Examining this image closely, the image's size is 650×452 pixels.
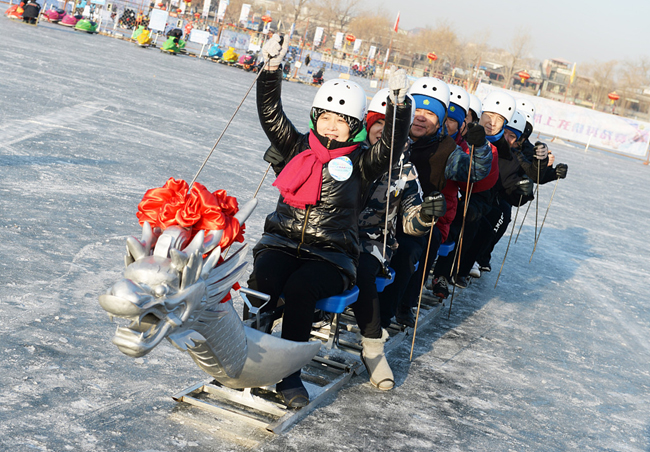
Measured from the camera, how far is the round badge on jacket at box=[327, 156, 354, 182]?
3883 mm

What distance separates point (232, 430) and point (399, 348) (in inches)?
79.1

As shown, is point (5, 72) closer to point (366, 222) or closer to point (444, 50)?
point (366, 222)

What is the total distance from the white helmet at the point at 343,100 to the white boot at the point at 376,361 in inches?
53.4

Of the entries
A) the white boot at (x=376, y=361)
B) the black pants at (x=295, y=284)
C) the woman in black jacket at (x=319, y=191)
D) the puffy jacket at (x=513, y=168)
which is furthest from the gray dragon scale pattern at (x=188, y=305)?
the puffy jacket at (x=513, y=168)

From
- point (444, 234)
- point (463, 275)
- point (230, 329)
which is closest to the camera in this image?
point (230, 329)

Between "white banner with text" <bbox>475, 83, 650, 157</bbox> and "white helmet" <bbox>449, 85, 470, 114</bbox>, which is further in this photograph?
"white banner with text" <bbox>475, 83, 650, 157</bbox>

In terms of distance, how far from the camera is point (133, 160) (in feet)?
28.3

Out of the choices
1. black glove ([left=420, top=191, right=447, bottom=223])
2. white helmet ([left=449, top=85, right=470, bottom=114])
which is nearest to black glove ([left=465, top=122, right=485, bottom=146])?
white helmet ([left=449, top=85, right=470, bottom=114])

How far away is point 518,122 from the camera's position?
7.45 m

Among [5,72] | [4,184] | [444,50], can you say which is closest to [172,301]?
[4,184]

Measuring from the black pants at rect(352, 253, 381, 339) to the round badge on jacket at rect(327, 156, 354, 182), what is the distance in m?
0.61

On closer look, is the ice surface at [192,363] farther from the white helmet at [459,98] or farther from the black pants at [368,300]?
the white helmet at [459,98]

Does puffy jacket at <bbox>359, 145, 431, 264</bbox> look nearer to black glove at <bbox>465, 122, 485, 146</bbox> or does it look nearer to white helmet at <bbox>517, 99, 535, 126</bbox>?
black glove at <bbox>465, 122, 485, 146</bbox>

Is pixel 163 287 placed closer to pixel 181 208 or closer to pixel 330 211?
pixel 181 208
